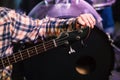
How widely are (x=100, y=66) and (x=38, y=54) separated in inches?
9.3

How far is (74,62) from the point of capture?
996 millimetres

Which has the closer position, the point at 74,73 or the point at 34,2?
the point at 74,73

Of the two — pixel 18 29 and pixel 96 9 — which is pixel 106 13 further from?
pixel 18 29

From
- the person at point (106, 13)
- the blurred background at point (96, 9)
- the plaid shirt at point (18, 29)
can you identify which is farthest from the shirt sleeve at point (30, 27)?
the person at point (106, 13)

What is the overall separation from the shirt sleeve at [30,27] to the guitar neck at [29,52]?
A: 2.4 inches

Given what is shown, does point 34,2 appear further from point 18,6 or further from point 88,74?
point 88,74

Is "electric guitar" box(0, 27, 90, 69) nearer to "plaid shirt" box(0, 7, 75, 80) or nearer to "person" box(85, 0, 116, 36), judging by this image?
"plaid shirt" box(0, 7, 75, 80)

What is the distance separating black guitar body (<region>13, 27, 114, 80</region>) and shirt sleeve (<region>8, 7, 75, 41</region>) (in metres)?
0.07

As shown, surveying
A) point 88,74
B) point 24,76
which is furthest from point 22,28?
point 88,74

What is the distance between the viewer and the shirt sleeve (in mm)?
954

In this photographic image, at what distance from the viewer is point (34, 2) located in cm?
116

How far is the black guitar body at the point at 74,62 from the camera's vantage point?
96 centimetres

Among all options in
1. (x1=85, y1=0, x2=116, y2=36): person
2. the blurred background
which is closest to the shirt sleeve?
the blurred background

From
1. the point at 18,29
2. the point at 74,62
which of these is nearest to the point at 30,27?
the point at 18,29
